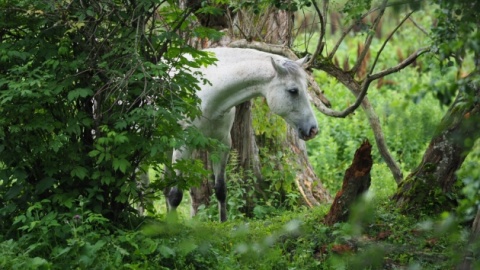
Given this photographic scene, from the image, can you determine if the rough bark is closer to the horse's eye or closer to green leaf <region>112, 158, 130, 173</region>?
the horse's eye

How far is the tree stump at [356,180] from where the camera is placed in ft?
23.7

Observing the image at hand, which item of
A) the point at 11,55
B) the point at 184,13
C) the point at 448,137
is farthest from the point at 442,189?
the point at 11,55

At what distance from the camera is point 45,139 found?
21.8 feet

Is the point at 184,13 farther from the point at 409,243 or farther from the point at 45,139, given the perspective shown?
the point at 409,243

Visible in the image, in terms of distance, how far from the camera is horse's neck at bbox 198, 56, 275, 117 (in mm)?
8547

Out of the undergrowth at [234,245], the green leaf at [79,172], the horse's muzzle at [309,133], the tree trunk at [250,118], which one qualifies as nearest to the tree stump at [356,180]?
the undergrowth at [234,245]

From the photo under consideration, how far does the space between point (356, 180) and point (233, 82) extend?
6.27ft

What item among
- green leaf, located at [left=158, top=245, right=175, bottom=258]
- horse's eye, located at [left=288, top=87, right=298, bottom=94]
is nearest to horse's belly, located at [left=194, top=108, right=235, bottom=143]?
horse's eye, located at [left=288, top=87, right=298, bottom=94]

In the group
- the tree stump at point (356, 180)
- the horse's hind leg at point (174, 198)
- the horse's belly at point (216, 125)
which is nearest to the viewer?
the tree stump at point (356, 180)

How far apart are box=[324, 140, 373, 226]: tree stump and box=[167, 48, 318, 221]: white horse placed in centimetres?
130

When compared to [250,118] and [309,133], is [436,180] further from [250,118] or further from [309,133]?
[250,118]

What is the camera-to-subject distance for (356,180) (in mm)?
7254

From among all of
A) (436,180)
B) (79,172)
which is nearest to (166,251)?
(79,172)

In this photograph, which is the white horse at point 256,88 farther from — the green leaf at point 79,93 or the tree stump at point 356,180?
the green leaf at point 79,93
